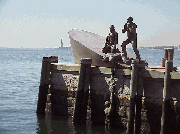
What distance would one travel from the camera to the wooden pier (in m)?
12.9

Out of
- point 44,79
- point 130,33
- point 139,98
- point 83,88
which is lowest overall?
point 139,98

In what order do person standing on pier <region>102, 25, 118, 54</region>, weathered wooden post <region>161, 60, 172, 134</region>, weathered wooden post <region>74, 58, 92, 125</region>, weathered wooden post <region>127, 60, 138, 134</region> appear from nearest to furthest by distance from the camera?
1. weathered wooden post <region>161, 60, 172, 134</region>
2. weathered wooden post <region>127, 60, 138, 134</region>
3. weathered wooden post <region>74, 58, 92, 125</region>
4. person standing on pier <region>102, 25, 118, 54</region>

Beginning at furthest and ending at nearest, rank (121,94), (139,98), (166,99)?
1. (121,94)
2. (139,98)
3. (166,99)

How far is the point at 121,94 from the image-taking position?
14312 mm

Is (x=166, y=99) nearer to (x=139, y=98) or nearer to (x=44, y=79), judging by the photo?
(x=139, y=98)

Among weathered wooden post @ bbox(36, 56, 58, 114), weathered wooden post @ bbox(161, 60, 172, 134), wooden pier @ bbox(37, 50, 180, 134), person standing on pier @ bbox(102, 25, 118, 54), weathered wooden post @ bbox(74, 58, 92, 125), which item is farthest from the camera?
person standing on pier @ bbox(102, 25, 118, 54)

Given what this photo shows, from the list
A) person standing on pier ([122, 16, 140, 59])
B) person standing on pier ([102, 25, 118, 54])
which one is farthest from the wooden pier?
person standing on pier ([122, 16, 140, 59])

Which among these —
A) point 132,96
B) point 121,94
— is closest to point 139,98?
point 132,96

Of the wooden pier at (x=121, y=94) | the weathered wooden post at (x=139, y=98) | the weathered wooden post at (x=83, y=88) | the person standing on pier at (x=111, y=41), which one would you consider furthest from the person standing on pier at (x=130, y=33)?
the weathered wooden post at (x=139, y=98)

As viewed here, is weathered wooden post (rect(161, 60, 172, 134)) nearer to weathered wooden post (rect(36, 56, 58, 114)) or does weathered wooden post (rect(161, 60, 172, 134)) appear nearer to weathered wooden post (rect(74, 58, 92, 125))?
weathered wooden post (rect(74, 58, 92, 125))

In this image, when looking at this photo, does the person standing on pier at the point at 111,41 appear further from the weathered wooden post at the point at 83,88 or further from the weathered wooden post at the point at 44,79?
the weathered wooden post at the point at 44,79

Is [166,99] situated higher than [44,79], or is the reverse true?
[44,79]

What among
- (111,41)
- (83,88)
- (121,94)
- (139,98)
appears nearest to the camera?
(139,98)

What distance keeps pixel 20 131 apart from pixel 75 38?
235 inches
